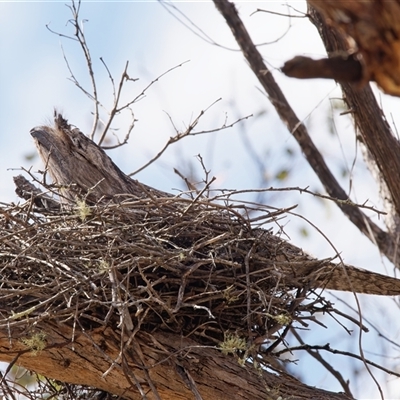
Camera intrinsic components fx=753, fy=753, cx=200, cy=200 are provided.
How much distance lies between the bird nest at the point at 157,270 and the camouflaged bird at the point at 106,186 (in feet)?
0.09

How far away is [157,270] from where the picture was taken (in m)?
3.81

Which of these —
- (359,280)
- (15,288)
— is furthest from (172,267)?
(359,280)

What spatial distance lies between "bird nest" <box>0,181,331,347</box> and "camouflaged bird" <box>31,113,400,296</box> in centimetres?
3

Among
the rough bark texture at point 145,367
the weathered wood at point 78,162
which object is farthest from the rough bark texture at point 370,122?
the rough bark texture at point 145,367

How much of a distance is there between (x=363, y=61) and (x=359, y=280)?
8.99 feet

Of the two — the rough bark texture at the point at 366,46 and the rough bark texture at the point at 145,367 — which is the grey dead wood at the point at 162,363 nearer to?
the rough bark texture at the point at 145,367

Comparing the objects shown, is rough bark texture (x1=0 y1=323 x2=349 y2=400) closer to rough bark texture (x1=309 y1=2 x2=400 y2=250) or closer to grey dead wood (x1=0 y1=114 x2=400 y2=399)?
grey dead wood (x1=0 y1=114 x2=400 y2=399)

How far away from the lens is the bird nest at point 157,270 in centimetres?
356

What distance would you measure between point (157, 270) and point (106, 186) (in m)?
1.36

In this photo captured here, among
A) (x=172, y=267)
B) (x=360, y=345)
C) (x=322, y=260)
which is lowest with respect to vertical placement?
(x=172, y=267)

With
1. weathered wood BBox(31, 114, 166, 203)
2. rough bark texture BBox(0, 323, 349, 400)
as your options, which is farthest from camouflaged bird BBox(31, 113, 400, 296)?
rough bark texture BBox(0, 323, 349, 400)

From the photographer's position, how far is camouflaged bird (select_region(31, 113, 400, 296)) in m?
4.20

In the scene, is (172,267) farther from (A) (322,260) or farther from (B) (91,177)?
(B) (91,177)

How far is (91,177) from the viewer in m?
5.09
